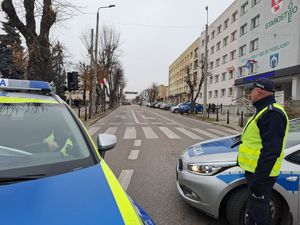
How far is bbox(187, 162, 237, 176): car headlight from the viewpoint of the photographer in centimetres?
390

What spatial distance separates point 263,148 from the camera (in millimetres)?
2926

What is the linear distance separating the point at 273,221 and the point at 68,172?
267 cm

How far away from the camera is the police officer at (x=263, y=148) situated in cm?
289

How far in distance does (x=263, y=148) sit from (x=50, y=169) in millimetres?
1902

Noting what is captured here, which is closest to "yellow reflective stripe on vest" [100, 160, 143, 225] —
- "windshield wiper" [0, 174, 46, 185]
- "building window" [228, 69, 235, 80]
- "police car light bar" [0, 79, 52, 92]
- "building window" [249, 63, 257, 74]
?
"windshield wiper" [0, 174, 46, 185]

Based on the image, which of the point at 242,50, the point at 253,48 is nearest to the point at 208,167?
the point at 253,48

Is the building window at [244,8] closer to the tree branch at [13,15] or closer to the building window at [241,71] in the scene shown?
the building window at [241,71]

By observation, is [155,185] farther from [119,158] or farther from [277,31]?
[277,31]

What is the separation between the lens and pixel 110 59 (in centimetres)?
4512

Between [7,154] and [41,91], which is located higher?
[41,91]

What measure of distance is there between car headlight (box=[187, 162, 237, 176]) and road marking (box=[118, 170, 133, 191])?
1.89 meters

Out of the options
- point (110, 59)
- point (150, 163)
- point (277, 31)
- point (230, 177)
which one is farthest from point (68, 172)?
point (110, 59)

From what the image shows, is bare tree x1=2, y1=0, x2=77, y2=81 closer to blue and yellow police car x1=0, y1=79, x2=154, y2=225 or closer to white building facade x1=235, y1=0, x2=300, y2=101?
blue and yellow police car x1=0, y1=79, x2=154, y2=225

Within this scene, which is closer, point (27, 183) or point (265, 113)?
point (27, 183)
